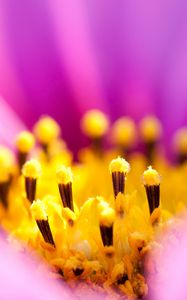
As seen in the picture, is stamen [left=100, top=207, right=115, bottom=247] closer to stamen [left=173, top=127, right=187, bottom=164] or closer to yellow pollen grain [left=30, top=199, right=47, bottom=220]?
yellow pollen grain [left=30, top=199, right=47, bottom=220]

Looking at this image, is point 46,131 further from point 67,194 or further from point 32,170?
point 67,194

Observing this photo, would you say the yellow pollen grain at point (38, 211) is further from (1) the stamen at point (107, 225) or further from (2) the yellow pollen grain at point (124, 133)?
(2) the yellow pollen grain at point (124, 133)

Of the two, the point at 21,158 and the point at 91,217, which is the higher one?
the point at 21,158

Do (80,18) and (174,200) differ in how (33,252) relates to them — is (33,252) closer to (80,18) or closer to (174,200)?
(174,200)

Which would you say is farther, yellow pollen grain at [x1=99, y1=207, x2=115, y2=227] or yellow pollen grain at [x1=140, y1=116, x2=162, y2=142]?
yellow pollen grain at [x1=140, y1=116, x2=162, y2=142]

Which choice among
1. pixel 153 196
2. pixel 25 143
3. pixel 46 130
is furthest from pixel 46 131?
pixel 153 196

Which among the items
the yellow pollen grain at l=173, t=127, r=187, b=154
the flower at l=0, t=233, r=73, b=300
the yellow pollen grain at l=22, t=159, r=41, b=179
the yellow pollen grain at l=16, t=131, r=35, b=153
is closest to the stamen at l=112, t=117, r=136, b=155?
the yellow pollen grain at l=173, t=127, r=187, b=154
